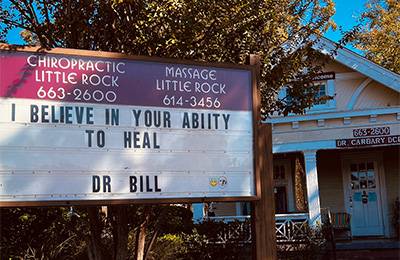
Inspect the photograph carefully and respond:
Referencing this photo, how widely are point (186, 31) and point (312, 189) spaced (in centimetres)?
993

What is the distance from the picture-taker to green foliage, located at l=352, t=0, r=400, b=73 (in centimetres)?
2456

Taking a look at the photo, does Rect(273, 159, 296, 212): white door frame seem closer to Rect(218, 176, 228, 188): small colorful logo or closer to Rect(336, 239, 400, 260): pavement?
Rect(336, 239, 400, 260): pavement

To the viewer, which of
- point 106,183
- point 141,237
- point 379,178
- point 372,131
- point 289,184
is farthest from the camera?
point 289,184

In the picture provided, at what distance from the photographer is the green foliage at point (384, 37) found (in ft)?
80.6

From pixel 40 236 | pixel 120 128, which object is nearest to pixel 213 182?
pixel 120 128

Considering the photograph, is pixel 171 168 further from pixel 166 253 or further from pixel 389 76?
pixel 389 76

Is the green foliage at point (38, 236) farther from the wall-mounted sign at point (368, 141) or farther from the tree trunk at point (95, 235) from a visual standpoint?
the wall-mounted sign at point (368, 141)

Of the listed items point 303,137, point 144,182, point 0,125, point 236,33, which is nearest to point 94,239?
point 144,182

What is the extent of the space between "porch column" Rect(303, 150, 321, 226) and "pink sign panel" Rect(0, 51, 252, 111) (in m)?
9.67

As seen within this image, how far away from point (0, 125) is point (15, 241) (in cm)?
570

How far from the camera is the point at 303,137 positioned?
15.9 meters

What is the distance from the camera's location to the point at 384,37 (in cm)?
2517

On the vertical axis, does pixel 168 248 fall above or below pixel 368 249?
above

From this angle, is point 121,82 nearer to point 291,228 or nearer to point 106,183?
point 106,183
